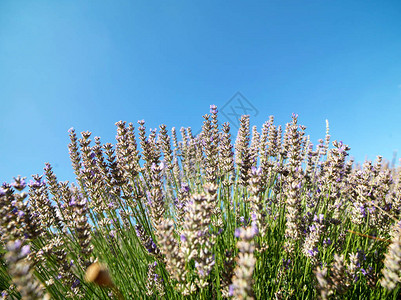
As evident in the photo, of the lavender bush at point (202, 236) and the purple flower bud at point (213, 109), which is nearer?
the lavender bush at point (202, 236)

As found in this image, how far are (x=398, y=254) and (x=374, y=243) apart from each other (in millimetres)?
1918

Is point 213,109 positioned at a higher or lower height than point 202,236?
higher

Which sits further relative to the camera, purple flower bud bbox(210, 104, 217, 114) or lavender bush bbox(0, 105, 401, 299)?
purple flower bud bbox(210, 104, 217, 114)

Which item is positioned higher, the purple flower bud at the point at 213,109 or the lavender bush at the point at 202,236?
the purple flower bud at the point at 213,109

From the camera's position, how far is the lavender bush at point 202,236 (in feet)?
4.47

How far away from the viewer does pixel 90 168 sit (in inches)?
102

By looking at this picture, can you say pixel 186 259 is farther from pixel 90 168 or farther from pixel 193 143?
pixel 193 143

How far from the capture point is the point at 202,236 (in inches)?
55.5

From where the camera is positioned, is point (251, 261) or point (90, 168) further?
point (90, 168)

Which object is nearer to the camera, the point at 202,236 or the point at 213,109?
the point at 202,236

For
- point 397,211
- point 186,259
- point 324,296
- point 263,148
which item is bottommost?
point 186,259

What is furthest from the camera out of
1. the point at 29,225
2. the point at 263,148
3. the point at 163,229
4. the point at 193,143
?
the point at 193,143

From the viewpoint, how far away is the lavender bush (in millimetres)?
1362

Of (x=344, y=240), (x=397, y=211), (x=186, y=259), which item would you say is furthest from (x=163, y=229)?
(x=397, y=211)
